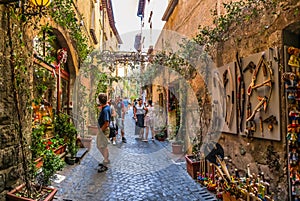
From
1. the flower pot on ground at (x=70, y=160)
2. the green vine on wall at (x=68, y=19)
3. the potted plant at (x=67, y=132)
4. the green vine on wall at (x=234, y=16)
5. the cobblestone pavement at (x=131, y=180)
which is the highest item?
the green vine on wall at (x=68, y=19)

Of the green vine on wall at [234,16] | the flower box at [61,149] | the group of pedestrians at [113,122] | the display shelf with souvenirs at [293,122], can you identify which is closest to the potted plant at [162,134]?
the group of pedestrians at [113,122]

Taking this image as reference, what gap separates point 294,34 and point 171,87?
6978 millimetres

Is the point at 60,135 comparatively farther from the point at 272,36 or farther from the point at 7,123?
the point at 272,36

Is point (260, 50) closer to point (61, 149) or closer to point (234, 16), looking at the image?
point (234, 16)

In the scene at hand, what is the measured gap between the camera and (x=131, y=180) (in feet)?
15.2

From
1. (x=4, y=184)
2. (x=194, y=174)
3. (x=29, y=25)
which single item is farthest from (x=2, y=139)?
(x=194, y=174)

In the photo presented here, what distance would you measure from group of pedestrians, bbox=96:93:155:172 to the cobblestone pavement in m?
0.42

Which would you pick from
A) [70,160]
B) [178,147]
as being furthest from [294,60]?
[70,160]

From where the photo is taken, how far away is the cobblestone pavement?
3.85m

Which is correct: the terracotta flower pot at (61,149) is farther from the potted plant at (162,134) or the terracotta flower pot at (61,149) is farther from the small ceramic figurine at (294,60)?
the small ceramic figurine at (294,60)

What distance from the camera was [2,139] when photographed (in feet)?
9.62

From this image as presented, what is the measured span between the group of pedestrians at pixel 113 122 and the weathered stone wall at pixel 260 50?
2391 millimetres

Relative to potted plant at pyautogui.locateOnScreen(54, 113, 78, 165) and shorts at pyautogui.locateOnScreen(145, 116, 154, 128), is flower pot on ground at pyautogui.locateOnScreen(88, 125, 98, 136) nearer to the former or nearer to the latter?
shorts at pyautogui.locateOnScreen(145, 116, 154, 128)

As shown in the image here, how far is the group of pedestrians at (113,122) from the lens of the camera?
5.61 meters
